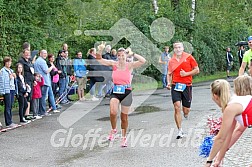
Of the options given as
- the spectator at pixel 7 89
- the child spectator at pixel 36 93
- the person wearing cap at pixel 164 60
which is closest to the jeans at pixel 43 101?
the child spectator at pixel 36 93

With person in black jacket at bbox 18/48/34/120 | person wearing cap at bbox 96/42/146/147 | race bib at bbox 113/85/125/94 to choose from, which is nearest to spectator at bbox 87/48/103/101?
person in black jacket at bbox 18/48/34/120

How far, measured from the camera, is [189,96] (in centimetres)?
1128

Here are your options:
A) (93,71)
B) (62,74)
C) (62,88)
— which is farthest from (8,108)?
(93,71)

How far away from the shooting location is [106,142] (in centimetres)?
1078

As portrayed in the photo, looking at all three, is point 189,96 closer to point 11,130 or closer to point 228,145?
point 11,130

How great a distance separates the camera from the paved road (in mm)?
8984

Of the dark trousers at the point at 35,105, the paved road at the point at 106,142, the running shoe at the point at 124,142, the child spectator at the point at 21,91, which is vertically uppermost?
the child spectator at the point at 21,91

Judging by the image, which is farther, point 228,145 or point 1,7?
point 1,7

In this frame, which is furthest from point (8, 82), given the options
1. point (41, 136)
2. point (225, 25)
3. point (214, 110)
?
point (225, 25)

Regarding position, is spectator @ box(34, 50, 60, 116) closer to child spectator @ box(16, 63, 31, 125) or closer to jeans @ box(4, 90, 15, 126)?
child spectator @ box(16, 63, 31, 125)

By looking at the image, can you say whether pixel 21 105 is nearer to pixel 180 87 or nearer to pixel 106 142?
pixel 106 142

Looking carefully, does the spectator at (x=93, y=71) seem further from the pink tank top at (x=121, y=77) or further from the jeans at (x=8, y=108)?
the pink tank top at (x=121, y=77)

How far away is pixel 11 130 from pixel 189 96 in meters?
4.35

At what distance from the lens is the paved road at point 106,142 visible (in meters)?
8.98
